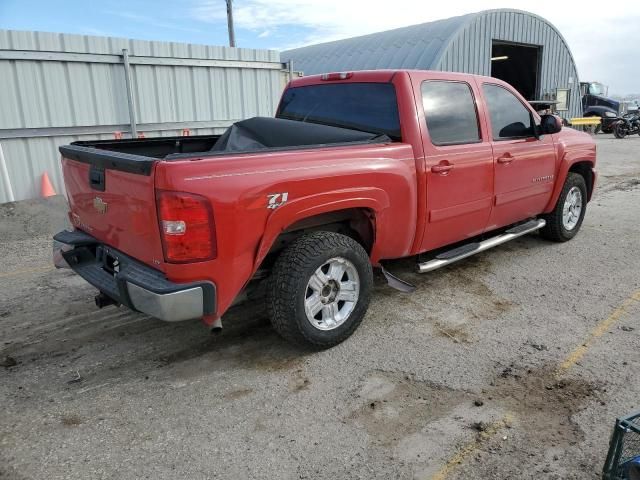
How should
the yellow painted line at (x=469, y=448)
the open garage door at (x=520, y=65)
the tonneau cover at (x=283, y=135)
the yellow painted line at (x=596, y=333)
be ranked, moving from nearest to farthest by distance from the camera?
the yellow painted line at (x=469, y=448)
the yellow painted line at (x=596, y=333)
the tonneau cover at (x=283, y=135)
the open garage door at (x=520, y=65)

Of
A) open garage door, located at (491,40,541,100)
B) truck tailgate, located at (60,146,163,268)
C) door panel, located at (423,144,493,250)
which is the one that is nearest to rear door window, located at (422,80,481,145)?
door panel, located at (423,144,493,250)

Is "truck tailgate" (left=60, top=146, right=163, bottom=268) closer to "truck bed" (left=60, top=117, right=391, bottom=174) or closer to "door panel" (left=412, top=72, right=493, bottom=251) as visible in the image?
"truck bed" (left=60, top=117, right=391, bottom=174)

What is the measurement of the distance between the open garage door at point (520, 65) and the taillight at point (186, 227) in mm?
22597

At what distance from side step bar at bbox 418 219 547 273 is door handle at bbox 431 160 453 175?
2.40ft

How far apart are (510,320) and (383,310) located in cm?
100

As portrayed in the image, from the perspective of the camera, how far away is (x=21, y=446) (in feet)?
8.80

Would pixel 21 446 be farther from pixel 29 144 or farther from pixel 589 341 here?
pixel 29 144

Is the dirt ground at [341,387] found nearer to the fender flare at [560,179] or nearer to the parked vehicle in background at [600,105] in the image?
the fender flare at [560,179]

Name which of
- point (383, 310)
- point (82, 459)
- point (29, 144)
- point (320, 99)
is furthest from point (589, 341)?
point (29, 144)

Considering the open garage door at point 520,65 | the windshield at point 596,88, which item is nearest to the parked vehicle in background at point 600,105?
the windshield at point 596,88

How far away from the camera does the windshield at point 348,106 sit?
4.09 meters

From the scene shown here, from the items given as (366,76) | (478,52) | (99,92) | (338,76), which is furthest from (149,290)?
(478,52)

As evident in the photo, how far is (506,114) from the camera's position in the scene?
501 centimetres

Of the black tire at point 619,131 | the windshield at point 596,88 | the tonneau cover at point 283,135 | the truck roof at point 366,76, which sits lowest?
the black tire at point 619,131
